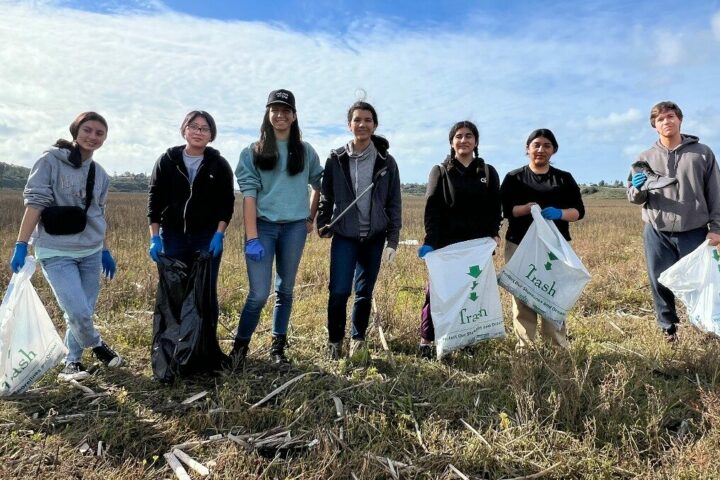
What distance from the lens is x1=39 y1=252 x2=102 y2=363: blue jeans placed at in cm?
319

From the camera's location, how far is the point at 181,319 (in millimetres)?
3111

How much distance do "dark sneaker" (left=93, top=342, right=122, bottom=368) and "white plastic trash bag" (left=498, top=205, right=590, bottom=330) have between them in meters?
2.98

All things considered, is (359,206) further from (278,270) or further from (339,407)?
(339,407)

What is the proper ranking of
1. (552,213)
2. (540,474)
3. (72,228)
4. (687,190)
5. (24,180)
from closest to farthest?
1. (540,474)
2. (72,228)
3. (552,213)
4. (687,190)
5. (24,180)

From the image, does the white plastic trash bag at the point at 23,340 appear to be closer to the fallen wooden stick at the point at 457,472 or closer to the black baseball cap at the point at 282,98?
the black baseball cap at the point at 282,98

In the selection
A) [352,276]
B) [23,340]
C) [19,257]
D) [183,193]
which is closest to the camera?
[23,340]

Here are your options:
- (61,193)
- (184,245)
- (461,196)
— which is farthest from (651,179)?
(61,193)

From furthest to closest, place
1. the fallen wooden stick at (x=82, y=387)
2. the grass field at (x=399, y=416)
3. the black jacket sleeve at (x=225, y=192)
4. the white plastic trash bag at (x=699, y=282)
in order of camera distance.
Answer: the white plastic trash bag at (x=699, y=282) < the black jacket sleeve at (x=225, y=192) < the fallen wooden stick at (x=82, y=387) < the grass field at (x=399, y=416)

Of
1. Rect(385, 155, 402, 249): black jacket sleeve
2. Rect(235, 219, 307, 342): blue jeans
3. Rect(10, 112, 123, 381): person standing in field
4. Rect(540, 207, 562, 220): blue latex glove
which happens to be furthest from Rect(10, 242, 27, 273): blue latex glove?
Rect(540, 207, 562, 220): blue latex glove

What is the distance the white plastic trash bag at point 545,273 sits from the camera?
3.38 meters

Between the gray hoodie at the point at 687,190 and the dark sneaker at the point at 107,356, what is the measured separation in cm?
439

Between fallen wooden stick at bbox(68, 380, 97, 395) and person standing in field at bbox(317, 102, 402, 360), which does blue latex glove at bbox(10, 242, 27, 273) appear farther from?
person standing in field at bbox(317, 102, 402, 360)

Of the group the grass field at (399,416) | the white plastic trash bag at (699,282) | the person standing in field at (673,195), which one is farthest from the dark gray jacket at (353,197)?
the white plastic trash bag at (699,282)

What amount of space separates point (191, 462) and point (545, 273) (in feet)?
8.71
